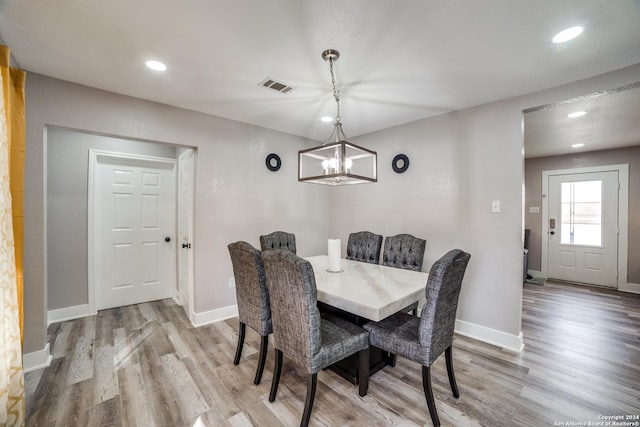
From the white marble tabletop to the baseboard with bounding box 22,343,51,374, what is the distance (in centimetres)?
235

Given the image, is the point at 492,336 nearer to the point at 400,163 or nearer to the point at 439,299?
the point at 439,299

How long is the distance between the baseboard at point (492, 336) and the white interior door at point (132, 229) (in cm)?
387

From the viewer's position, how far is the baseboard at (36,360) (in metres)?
2.13

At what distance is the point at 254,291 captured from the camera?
2.03 metres

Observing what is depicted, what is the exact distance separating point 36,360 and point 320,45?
330 centimetres

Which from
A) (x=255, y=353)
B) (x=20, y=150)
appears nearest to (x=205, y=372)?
(x=255, y=353)

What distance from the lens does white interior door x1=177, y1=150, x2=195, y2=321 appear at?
124 inches

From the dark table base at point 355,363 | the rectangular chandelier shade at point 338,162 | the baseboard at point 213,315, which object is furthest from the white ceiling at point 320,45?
the baseboard at point 213,315

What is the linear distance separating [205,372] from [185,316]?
1337 mm

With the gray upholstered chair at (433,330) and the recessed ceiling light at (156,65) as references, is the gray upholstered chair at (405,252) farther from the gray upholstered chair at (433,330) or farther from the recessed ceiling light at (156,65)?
the recessed ceiling light at (156,65)

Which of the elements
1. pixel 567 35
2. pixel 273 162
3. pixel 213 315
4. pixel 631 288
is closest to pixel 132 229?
pixel 213 315

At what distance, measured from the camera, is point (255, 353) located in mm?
Answer: 2482

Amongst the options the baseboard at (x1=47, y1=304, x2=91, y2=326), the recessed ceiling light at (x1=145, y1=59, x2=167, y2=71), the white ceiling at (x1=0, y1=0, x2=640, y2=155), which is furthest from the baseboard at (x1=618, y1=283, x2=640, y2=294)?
the baseboard at (x1=47, y1=304, x2=91, y2=326)

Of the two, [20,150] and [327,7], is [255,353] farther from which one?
[327,7]
